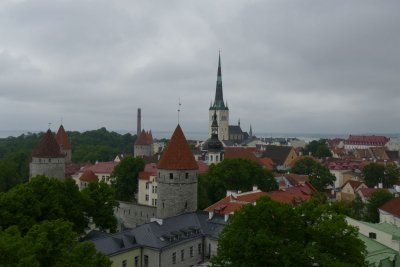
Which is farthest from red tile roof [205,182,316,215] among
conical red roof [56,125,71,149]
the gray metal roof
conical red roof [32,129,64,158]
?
conical red roof [56,125,71,149]

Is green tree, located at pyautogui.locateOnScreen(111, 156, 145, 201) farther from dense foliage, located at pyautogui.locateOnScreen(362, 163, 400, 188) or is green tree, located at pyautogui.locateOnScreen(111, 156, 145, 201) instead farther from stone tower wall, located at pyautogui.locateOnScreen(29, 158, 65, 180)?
dense foliage, located at pyautogui.locateOnScreen(362, 163, 400, 188)

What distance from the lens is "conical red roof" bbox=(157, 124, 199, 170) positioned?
36375 millimetres

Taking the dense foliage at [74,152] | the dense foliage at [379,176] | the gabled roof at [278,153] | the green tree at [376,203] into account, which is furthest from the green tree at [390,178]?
the dense foliage at [74,152]

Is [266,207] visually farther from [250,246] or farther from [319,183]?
[319,183]

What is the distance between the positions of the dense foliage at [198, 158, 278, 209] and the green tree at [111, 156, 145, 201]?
987cm

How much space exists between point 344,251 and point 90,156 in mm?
83549

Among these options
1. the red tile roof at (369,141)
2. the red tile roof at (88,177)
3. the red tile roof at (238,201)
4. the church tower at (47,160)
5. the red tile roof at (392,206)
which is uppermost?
the red tile roof at (369,141)

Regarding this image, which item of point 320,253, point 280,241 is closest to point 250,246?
point 280,241

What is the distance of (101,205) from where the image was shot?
3422cm

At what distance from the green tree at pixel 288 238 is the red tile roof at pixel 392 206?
20.3 metres

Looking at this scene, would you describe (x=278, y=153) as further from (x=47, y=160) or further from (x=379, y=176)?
(x=47, y=160)

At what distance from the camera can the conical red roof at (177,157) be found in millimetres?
36375

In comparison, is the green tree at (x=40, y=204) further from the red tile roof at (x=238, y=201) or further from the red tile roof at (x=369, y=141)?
the red tile roof at (x=369, y=141)

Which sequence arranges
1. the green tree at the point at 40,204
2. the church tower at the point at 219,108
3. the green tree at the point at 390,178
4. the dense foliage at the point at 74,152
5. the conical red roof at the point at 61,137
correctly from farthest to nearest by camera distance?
the church tower at the point at 219,108, the conical red roof at the point at 61,137, the green tree at the point at 390,178, the dense foliage at the point at 74,152, the green tree at the point at 40,204
